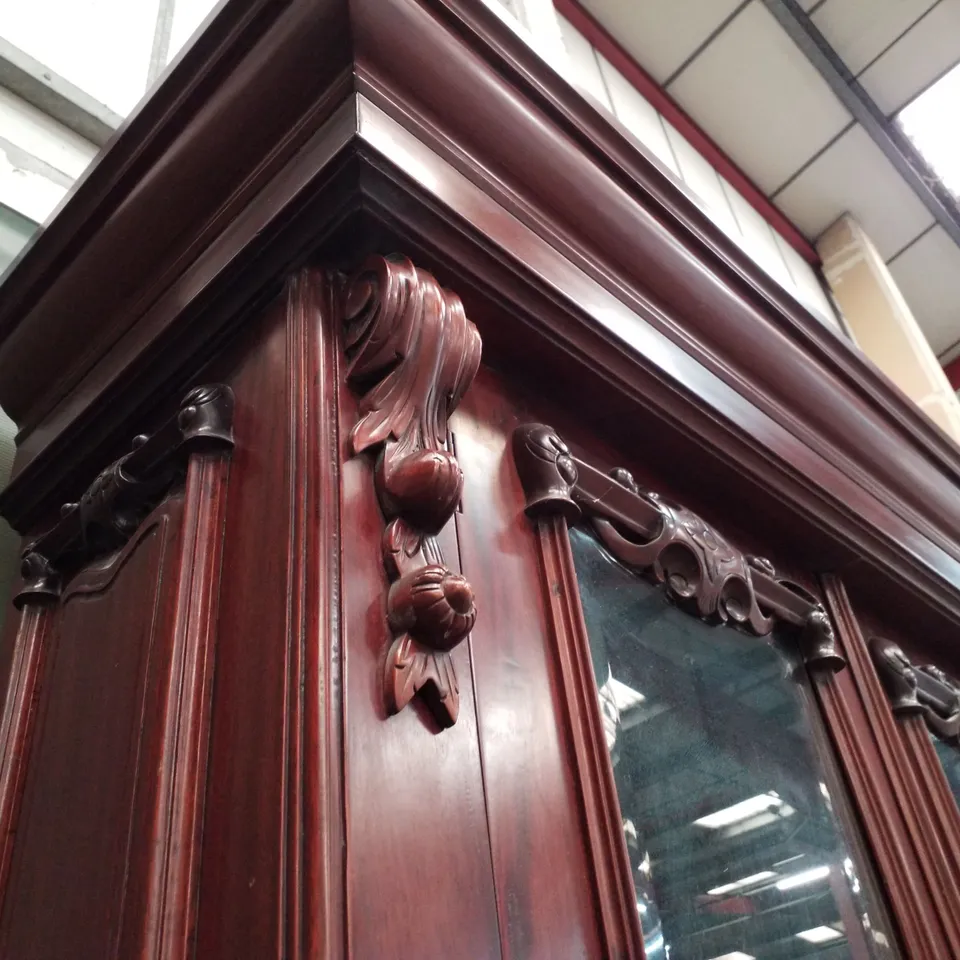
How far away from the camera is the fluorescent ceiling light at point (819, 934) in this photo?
58 centimetres

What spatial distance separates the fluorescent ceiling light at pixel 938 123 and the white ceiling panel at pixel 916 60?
3 centimetres

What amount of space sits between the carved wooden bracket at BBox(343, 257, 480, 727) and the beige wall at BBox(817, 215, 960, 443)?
1.57 m

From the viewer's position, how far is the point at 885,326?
6.84 ft

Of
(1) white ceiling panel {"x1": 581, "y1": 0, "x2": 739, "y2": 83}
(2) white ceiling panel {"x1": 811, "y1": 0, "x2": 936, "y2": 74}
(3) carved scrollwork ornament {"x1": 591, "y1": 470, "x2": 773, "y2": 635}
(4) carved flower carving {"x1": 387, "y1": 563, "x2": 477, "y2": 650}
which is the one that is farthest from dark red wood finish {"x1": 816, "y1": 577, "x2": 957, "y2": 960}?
(2) white ceiling panel {"x1": 811, "y1": 0, "x2": 936, "y2": 74}

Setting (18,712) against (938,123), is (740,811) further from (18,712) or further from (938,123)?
(938,123)

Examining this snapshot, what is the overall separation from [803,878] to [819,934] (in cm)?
3

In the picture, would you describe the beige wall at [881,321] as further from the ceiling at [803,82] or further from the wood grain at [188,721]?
the wood grain at [188,721]

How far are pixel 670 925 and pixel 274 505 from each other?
30cm

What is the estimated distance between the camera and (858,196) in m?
2.27

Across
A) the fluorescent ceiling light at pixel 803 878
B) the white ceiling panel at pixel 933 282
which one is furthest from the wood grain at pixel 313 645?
the white ceiling panel at pixel 933 282

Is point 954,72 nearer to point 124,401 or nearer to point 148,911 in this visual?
point 124,401

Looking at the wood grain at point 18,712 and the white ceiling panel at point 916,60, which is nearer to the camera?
the wood grain at point 18,712

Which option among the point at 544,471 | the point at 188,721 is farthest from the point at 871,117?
the point at 188,721

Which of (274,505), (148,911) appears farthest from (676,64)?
(148,911)
